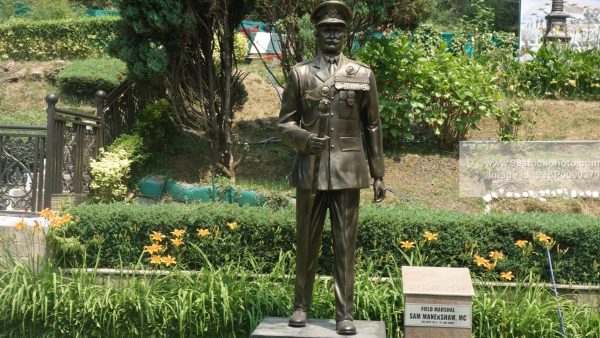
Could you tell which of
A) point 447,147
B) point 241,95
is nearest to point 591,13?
point 447,147

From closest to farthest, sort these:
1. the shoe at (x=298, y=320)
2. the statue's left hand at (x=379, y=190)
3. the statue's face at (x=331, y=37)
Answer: the statue's face at (x=331, y=37)
the shoe at (x=298, y=320)
the statue's left hand at (x=379, y=190)

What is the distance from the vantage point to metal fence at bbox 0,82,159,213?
9086mm

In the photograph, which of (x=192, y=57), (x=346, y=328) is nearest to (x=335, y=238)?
(x=346, y=328)

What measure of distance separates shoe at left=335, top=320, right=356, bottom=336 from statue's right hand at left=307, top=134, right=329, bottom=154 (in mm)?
1205

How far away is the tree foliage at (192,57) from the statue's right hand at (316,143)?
5.02 metres

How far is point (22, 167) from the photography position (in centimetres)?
923

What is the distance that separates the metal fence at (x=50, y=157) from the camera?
29.8 feet

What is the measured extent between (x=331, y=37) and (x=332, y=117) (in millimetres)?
554

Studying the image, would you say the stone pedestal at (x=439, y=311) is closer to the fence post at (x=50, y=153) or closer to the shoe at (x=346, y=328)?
the shoe at (x=346, y=328)

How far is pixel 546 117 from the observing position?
12.9 meters

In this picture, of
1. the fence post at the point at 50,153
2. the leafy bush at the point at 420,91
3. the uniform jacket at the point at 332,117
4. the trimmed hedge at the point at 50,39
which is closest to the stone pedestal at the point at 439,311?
the uniform jacket at the point at 332,117

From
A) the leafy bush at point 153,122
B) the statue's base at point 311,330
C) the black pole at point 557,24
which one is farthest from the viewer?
the black pole at point 557,24

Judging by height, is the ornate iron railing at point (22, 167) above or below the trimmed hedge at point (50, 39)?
below

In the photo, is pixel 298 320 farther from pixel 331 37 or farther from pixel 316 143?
pixel 331 37
